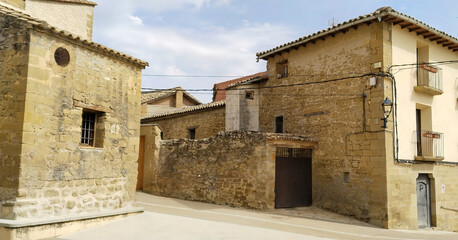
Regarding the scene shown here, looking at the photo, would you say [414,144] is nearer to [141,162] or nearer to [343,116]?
[343,116]

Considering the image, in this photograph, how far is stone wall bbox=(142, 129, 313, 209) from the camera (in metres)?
12.4

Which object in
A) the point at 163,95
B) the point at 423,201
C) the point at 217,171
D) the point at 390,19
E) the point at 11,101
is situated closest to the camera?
the point at 11,101

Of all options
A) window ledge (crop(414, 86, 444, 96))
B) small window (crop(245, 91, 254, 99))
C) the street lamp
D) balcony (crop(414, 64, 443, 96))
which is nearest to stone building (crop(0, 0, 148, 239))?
small window (crop(245, 91, 254, 99))

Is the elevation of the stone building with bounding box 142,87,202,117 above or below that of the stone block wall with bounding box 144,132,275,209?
above

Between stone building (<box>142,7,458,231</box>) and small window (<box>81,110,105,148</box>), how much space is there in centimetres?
521

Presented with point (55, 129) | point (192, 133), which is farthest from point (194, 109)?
point (55, 129)

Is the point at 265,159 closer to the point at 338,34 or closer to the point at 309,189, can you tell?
the point at 309,189

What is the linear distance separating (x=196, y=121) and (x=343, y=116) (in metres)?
8.84

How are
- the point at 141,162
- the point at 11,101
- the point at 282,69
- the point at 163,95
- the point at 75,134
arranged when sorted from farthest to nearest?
the point at 163,95 < the point at 141,162 < the point at 282,69 < the point at 75,134 < the point at 11,101

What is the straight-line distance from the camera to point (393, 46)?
12.2 metres

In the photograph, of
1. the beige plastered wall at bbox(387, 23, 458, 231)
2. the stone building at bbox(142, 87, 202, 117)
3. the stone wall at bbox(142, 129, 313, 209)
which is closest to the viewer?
the beige plastered wall at bbox(387, 23, 458, 231)

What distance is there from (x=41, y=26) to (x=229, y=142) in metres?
7.38

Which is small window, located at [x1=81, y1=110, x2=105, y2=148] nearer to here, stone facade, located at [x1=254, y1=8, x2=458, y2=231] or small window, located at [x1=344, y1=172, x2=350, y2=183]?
stone facade, located at [x1=254, y1=8, x2=458, y2=231]

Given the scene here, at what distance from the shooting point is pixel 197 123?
64.1 ft
